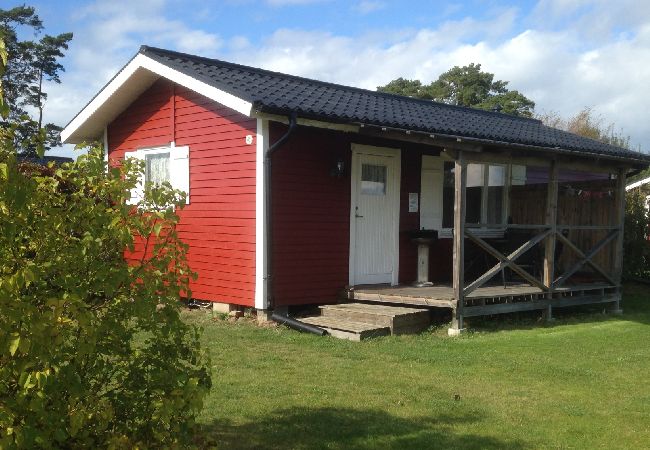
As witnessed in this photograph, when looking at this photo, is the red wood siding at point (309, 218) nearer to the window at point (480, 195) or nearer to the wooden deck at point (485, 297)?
the wooden deck at point (485, 297)

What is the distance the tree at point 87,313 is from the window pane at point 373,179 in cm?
683

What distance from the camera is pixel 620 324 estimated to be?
9.68 meters

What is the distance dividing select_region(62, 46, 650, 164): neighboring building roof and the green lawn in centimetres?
281

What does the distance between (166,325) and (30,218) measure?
838 mm

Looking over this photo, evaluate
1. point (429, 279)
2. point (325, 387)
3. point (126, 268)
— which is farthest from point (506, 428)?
point (429, 279)

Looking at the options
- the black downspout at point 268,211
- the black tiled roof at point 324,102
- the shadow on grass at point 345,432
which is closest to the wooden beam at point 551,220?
the black tiled roof at point 324,102

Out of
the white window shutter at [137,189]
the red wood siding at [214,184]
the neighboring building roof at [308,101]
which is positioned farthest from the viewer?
the red wood siding at [214,184]

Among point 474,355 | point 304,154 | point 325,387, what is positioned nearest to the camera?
point 325,387

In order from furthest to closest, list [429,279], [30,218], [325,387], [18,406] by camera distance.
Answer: [429,279], [325,387], [30,218], [18,406]

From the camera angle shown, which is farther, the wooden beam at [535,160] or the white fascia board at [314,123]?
the wooden beam at [535,160]

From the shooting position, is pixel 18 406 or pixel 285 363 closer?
pixel 18 406

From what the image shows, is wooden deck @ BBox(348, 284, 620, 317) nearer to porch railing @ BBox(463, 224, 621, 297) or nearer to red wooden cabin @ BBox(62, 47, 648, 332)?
porch railing @ BBox(463, 224, 621, 297)

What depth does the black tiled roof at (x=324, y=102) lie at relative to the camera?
8688mm

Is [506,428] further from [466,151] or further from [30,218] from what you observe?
[466,151]
